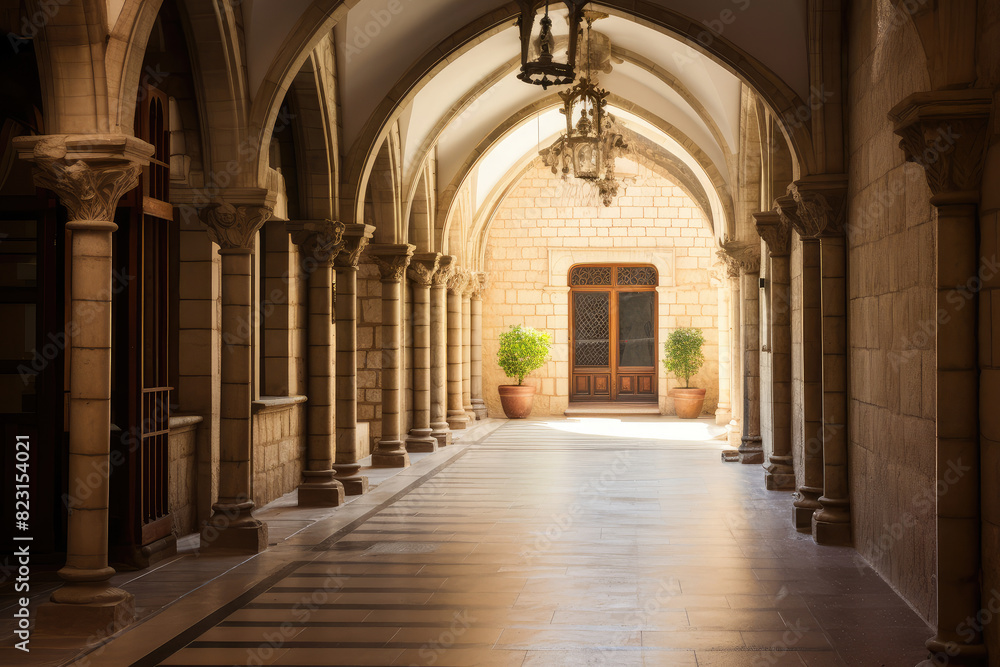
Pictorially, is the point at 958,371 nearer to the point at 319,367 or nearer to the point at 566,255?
the point at 319,367

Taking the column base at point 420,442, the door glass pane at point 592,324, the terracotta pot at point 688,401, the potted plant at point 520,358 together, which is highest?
the door glass pane at point 592,324

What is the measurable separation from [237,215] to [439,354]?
6.57m

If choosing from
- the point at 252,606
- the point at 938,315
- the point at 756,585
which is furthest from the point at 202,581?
the point at 938,315

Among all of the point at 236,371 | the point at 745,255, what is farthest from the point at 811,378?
the point at 745,255

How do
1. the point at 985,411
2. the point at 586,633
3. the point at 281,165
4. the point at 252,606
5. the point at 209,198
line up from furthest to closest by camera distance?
the point at 281,165
the point at 209,198
the point at 252,606
the point at 586,633
the point at 985,411

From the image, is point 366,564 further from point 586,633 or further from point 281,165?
point 281,165

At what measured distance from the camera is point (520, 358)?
15516mm

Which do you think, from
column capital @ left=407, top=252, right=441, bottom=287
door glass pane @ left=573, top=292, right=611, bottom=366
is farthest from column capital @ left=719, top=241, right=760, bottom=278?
door glass pane @ left=573, top=292, right=611, bottom=366

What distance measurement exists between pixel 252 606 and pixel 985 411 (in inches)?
124

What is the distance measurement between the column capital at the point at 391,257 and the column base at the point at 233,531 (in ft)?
13.7

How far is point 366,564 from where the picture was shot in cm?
536

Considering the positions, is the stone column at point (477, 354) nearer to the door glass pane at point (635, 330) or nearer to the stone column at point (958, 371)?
the door glass pane at point (635, 330)

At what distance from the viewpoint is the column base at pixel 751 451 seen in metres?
9.73

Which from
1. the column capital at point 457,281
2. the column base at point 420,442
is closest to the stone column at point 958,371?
the column base at point 420,442
